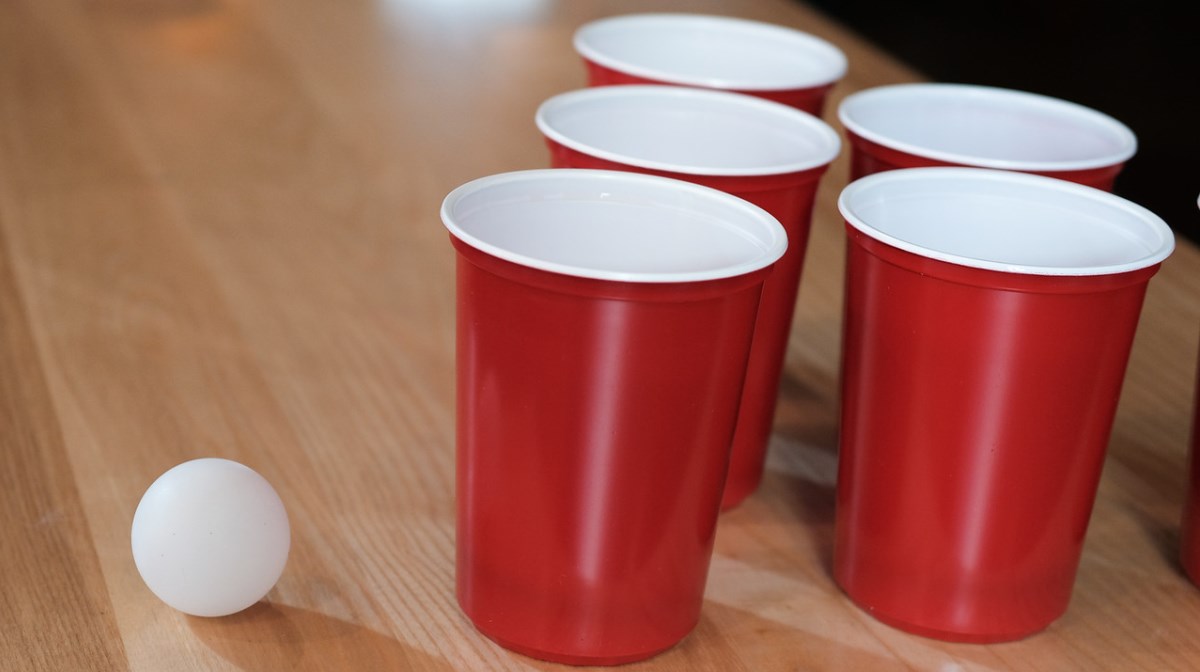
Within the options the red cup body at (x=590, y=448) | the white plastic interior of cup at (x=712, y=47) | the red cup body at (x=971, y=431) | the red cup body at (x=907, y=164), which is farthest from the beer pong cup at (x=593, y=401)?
the white plastic interior of cup at (x=712, y=47)

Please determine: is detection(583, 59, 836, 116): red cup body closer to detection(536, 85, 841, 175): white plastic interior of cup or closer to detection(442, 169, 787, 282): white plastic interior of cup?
detection(536, 85, 841, 175): white plastic interior of cup

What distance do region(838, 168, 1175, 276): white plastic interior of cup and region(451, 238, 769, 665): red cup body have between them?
0.20 m

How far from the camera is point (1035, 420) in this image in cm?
86

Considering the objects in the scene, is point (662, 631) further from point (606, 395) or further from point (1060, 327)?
point (1060, 327)

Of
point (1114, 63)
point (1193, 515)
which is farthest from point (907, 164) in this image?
point (1114, 63)

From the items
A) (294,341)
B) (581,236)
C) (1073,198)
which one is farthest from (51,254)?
(1073,198)

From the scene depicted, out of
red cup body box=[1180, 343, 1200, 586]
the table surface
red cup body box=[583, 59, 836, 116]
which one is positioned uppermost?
red cup body box=[583, 59, 836, 116]

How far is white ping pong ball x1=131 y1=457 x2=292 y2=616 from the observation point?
85 centimetres

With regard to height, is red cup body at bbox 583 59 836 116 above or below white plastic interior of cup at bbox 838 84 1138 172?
above

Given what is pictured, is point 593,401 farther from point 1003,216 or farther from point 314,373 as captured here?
point 314,373

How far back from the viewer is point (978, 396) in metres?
0.86

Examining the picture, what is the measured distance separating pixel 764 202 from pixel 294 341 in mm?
578

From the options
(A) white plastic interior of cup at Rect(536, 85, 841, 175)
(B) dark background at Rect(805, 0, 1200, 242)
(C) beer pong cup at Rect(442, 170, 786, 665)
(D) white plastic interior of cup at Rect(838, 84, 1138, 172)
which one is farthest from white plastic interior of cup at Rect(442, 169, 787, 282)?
(B) dark background at Rect(805, 0, 1200, 242)

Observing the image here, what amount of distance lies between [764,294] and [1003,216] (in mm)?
190
